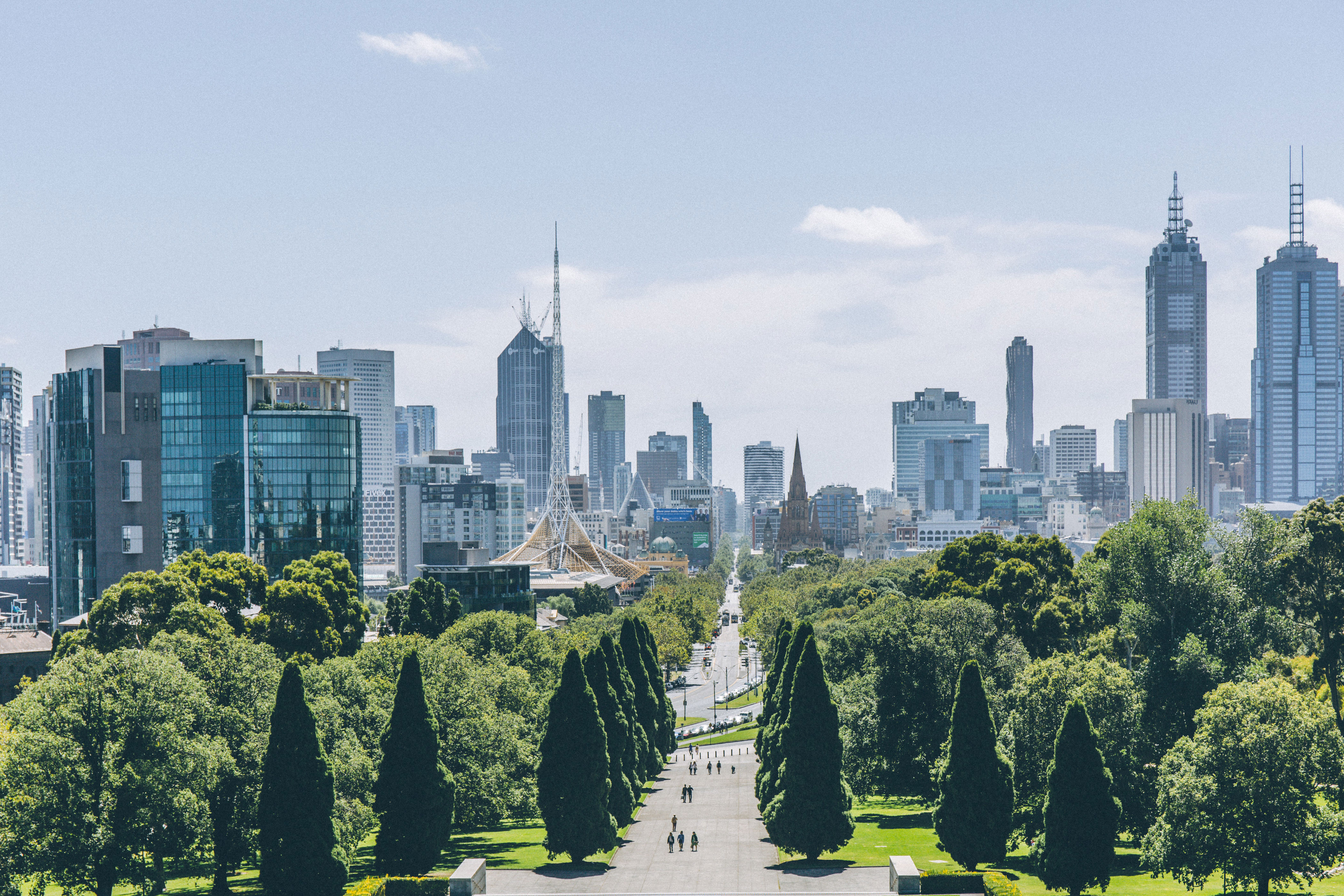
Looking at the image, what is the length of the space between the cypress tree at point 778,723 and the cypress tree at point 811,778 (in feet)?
3.44

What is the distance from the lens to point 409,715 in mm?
54781

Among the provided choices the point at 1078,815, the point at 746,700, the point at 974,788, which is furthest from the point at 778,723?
the point at 746,700

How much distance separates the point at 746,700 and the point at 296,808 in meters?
112

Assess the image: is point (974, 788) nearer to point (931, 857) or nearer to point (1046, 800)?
point (1046, 800)

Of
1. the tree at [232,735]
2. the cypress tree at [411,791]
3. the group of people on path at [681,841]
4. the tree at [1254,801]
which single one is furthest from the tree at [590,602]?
the tree at [1254,801]

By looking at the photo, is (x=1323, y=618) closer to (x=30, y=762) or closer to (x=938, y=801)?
(x=938, y=801)

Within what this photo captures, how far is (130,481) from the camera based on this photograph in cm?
13538

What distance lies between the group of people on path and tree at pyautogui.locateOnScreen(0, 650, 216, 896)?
2262 cm

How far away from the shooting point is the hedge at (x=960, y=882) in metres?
48.7

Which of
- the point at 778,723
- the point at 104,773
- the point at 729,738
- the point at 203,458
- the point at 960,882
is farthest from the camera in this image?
the point at 203,458

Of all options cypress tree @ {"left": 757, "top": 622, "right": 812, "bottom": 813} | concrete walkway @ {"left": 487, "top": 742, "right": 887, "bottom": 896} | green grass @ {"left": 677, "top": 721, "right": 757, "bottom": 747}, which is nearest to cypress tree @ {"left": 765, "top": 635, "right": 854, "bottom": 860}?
cypress tree @ {"left": 757, "top": 622, "right": 812, "bottom": 813}

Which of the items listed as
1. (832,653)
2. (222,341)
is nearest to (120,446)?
(222,341)

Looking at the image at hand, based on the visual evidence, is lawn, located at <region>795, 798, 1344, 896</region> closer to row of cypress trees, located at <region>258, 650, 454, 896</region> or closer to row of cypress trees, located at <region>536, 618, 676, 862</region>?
row of cypress trees, located at <region>536, 618, 676, 862</region>

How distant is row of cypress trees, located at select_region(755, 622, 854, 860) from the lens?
193ft
